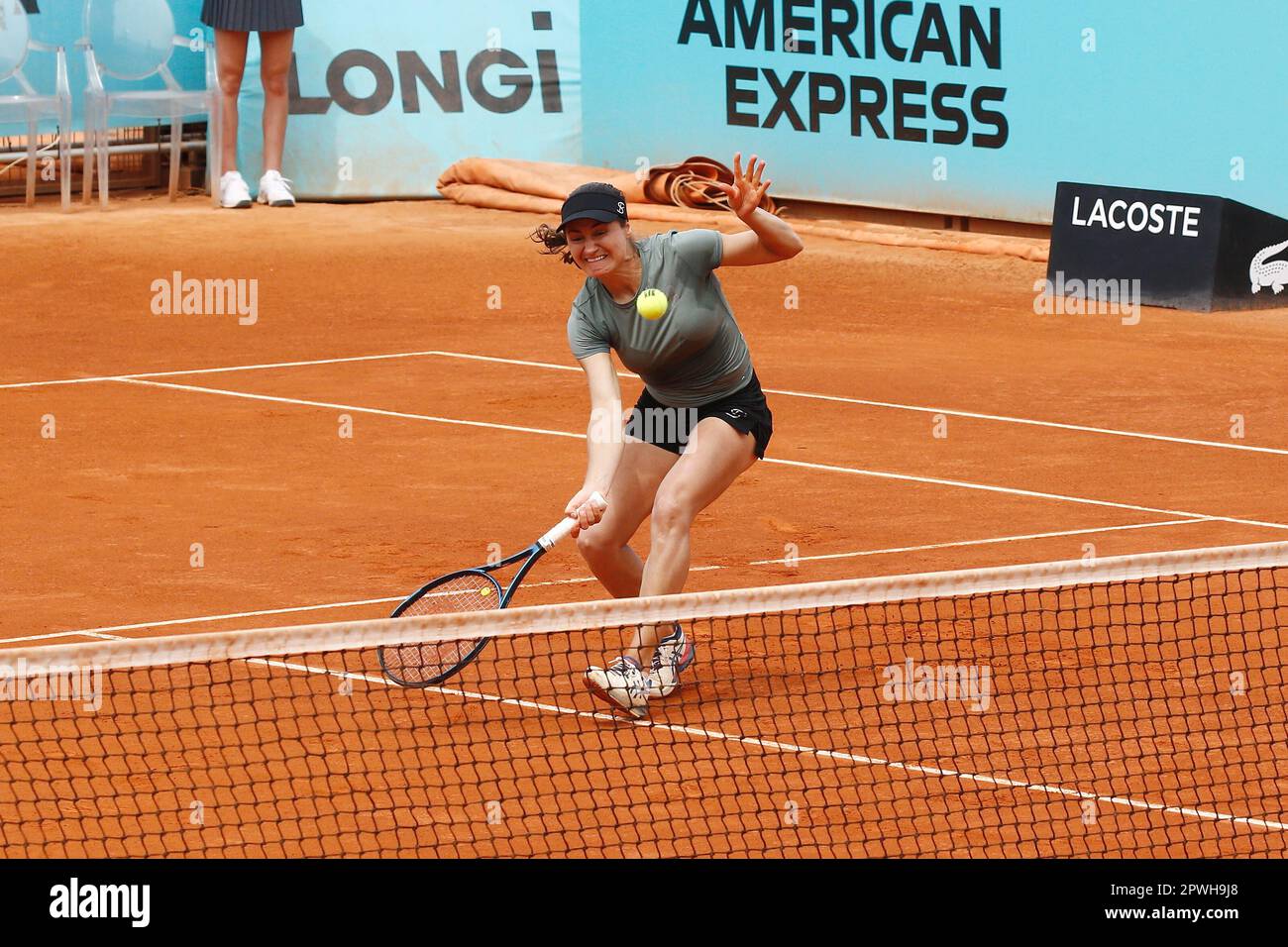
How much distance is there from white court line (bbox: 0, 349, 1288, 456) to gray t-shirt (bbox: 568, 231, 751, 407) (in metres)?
3.94

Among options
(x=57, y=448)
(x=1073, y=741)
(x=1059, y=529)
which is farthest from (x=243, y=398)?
(x=1073, y=741)

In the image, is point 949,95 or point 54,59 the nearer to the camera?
point 949,95

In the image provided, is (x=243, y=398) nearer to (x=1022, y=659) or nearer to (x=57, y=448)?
(x=57, y=448)

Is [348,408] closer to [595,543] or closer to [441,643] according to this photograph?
[595,543]

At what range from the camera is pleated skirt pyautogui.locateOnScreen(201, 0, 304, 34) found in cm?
1831

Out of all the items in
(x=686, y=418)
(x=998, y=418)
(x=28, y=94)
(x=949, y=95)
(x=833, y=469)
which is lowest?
(x=833, y=469)

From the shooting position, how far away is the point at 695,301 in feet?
22.8

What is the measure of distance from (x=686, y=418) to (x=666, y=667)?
2.82 feet

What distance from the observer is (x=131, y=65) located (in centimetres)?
1850

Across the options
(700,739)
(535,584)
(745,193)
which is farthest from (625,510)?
(535,584)

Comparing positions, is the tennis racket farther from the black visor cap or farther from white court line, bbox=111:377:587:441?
white court line, bbox=111:377:587:441

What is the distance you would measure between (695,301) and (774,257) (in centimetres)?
30

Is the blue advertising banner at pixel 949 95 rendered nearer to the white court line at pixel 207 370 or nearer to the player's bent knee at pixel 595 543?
the white court line at pixel 207 370

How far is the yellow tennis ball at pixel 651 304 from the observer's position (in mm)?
6773
